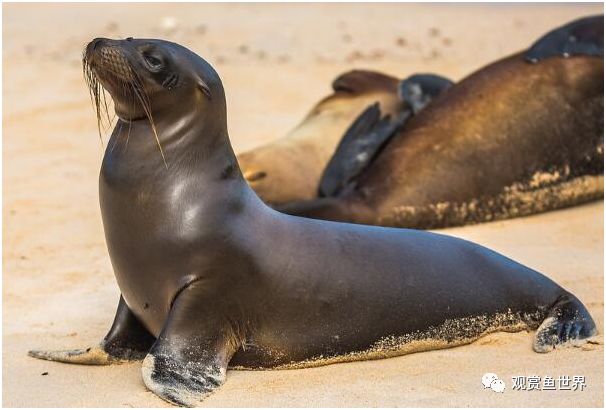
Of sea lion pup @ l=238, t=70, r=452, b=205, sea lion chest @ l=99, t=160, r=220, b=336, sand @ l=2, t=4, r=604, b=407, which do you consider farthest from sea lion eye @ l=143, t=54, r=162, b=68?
sea lion pup @ l=238, t=70, r=452, b=205

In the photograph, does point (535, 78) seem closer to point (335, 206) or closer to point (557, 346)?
point (335, 206)

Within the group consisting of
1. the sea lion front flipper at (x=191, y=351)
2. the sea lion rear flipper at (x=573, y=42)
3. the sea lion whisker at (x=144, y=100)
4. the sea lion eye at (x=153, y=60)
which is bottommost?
the sea lion front flipper at (x=191, y=351)

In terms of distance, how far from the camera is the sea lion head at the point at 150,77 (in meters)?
4.37

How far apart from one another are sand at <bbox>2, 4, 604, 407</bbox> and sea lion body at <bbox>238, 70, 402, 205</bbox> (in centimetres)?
99

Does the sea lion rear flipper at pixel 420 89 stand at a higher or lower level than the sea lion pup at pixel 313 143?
higher

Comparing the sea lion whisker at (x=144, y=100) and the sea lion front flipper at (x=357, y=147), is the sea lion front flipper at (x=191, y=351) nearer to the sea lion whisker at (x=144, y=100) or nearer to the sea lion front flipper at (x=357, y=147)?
the sea lion whisker at (x=144, y=100)

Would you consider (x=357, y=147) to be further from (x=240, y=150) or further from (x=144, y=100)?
(x=144, y=100)

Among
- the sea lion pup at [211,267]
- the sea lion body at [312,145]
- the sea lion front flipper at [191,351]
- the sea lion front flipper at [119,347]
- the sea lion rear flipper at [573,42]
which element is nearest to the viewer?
the sea lion front flipper at [191,351]

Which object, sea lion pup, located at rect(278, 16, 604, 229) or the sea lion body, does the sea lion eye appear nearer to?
sea lion pup, located at rect(278, 16, 604, 229)

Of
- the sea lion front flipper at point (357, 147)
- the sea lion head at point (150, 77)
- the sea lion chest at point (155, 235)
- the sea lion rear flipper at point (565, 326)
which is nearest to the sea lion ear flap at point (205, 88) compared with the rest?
the sea lion head at point (150, 77)

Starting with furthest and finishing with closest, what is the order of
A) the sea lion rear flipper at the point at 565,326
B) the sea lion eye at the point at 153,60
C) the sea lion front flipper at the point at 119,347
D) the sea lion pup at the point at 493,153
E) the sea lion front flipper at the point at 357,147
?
the sea lion front flipper at the point at 357,147
the sea lion pup at the point at 493,153
the sea lion rear flipper at the point at 565,326
the sea lion front flipper at the point at 119,347
the sea lion eye at the point at 153,60

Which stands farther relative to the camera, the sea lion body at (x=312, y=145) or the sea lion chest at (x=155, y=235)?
the sea lion body at (x=312, y=145)

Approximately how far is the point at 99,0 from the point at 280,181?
11931mm

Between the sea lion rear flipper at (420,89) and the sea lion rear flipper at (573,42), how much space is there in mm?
637
